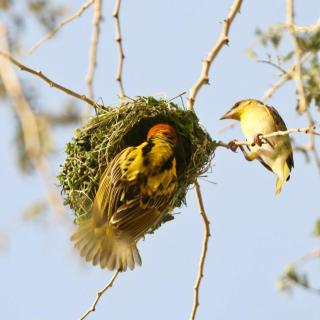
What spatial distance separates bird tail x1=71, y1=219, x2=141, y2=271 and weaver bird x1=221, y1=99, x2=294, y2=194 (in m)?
1.39

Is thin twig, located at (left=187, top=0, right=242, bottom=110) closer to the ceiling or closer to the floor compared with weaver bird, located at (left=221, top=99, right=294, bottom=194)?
closer to the floor

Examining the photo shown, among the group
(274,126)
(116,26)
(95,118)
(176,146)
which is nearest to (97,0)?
(116,26)

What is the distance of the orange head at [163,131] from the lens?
3821 millimetres

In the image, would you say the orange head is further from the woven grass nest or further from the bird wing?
the bird wing

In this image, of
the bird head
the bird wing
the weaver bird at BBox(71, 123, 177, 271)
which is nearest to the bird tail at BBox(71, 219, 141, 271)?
the weaver bird at BBox(71, 123, 177, 271)

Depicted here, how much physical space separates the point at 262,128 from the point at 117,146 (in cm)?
144

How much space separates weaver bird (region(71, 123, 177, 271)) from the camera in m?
3.45

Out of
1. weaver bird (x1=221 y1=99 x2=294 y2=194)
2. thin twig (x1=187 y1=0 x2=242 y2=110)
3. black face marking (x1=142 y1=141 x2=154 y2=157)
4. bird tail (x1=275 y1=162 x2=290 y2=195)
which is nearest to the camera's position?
thin twig (x1=187 y1=0 x2=242 y2=110)

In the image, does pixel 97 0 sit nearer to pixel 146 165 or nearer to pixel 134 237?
pixel 146 165

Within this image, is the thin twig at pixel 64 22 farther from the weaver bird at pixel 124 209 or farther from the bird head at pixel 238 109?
the bird head at pixel 238 109

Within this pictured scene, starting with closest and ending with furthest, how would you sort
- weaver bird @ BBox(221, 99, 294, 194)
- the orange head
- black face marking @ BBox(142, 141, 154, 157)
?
black face marking @ BBox(142, 141, 154, 157) < the orange head < weaver bird @ BBox(221, 99, 294, 194)

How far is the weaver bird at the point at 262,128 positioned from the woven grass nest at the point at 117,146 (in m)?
0.70

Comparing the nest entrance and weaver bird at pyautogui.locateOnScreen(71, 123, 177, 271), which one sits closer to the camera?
weaver bird at pyautogui.locateOnScreen(71, 123, 177, 271)

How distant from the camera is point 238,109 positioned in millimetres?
5141
